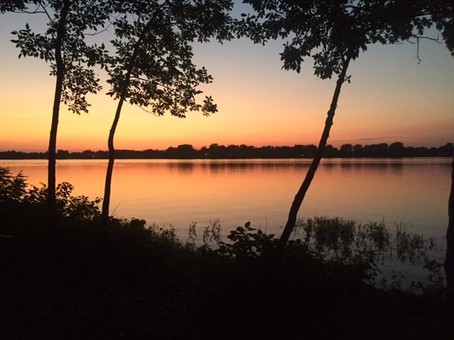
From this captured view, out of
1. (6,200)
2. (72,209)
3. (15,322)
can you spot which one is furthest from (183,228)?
(15,322)

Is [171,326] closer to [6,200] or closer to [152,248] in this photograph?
[152,248]

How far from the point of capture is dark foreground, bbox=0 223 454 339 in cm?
766

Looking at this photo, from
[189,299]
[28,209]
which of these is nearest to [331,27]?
[189,299]

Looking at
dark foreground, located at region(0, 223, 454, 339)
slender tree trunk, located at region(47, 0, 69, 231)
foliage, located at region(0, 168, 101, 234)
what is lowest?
dark foreground, located at region(0, 223, 454, 339)

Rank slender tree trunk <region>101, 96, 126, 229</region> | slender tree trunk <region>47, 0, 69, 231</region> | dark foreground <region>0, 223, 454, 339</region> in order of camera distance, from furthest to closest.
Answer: slender tree trunk <region>101, 96, 126, 229</region>, slender tree trunk <region>47, 0, 69, 231</region>, dark foreground <region>0, 223, 454, 339</region>

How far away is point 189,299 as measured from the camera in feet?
29.1

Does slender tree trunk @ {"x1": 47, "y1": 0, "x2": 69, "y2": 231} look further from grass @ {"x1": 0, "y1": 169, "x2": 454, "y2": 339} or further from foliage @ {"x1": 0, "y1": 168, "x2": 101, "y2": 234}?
foliage @ {"x1": 0, "y1": 168, "x2": 101, "y2": 234}

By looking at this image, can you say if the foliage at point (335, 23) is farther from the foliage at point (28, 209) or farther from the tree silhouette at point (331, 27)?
the foliage at point (28, 209)

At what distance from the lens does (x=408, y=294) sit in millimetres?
11445

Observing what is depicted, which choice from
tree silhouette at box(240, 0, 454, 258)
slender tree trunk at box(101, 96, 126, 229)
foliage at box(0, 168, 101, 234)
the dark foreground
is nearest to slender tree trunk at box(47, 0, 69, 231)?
the dark foreground

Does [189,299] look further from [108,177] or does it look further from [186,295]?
[108,177]

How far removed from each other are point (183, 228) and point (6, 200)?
51.8 ft

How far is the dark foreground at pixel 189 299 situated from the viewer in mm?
7664

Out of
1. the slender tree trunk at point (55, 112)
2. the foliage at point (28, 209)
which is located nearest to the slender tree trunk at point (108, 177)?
the slender tree trunk at point (55, 112)
